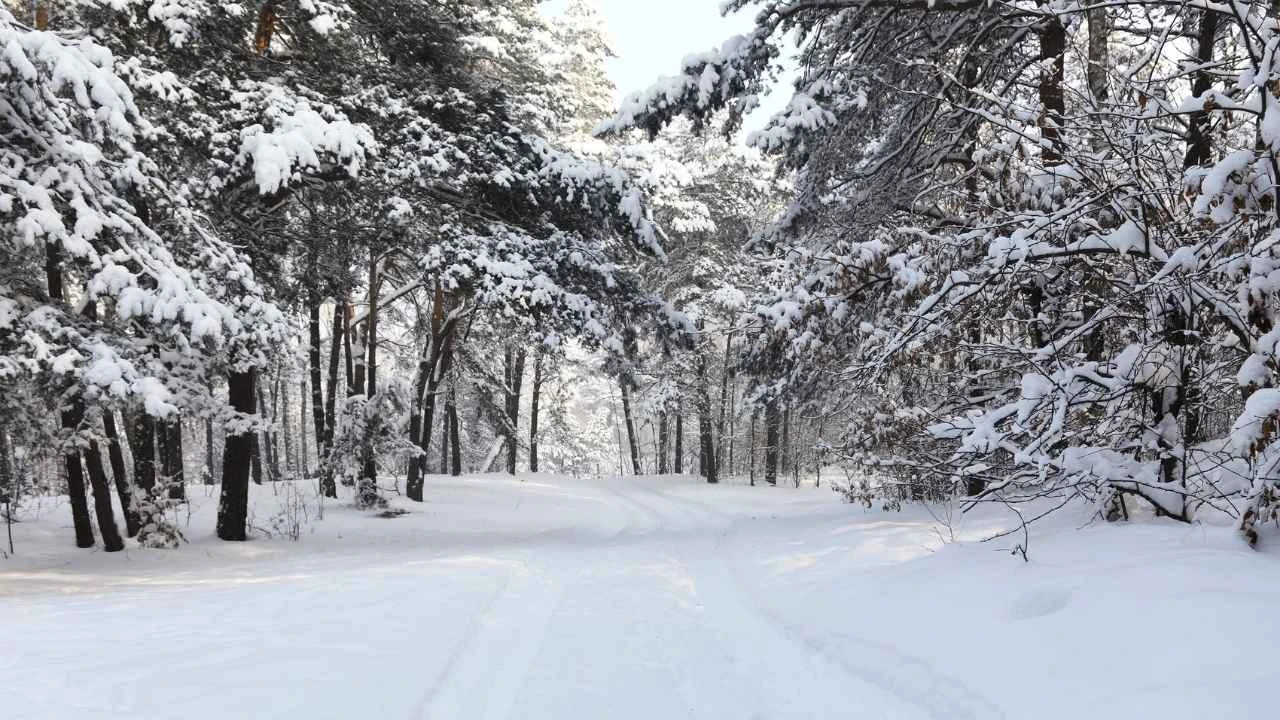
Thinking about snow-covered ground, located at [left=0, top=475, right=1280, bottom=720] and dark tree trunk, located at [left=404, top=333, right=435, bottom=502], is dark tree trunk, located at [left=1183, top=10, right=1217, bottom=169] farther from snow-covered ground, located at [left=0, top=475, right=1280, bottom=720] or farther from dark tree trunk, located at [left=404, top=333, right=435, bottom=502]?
dark tree trunk, located at [left=404, top=333, right=435, bottom=502]

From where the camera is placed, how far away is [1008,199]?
19.1ft

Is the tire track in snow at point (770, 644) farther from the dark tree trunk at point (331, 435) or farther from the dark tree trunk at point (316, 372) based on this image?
the dark tree trunk at point (316, 372)

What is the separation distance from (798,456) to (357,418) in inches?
761

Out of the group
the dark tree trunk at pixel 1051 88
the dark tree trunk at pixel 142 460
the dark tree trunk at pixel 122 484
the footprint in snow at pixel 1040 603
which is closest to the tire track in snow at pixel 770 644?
the footprint in snow at pixel 1040 603

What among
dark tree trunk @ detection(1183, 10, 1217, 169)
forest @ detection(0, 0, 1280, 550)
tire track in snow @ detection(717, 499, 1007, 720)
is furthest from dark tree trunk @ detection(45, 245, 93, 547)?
dark tree trunk @ detection(1183, 10, 1217, 169)

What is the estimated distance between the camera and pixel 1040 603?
4125 mm

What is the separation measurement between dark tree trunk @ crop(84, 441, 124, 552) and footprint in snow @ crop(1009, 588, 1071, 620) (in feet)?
33.2

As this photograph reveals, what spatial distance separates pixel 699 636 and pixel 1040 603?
222 cm

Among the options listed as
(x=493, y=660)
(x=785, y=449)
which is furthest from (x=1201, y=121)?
(x=785, y=449)

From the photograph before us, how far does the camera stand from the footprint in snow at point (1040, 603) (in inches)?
159

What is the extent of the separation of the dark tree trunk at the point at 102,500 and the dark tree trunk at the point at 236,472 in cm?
134

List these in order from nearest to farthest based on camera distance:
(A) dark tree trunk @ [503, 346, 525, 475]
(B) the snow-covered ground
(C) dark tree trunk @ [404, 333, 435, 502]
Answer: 1. (B) the snow-covered ground
2. (C) dark tree trunk @ [404, 333, 435, 502]
3. (A) dark tree trunk @ [503, 346, 525, 475]

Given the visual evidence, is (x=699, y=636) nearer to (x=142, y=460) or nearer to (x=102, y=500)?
(x=102, y=500)

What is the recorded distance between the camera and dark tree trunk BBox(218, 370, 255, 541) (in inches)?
437
